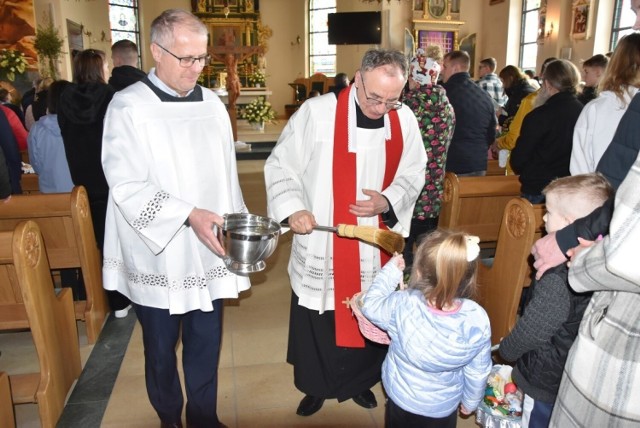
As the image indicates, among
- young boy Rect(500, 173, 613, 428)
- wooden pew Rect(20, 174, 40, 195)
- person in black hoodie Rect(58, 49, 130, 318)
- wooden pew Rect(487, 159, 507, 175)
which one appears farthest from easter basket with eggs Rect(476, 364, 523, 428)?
wooden pew Rect(20, 174, 40, 195)

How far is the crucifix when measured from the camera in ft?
37.2

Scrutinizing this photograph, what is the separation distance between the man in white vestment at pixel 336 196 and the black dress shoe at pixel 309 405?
0.14m

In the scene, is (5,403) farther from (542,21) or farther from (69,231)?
(542,21)

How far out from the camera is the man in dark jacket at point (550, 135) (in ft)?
11.2

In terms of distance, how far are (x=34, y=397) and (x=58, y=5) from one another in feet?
37.6

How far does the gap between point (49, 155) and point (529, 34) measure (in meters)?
13.5

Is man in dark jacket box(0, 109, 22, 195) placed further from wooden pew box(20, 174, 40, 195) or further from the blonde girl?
the blonde girl

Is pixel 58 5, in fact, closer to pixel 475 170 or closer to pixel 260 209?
pixel 260 209

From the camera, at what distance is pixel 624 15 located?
35.7 ft

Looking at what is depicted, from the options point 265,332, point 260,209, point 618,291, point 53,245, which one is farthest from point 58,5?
point 618,291

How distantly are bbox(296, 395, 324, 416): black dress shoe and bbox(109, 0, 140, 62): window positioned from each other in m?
15.2

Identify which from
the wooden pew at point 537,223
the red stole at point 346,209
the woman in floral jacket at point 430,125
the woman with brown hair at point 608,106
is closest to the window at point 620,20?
the woman in floral jacket at point 430,125

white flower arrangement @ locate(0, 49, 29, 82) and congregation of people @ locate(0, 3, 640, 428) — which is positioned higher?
white flower arrangement @ locate(0, 49, 29, 82)

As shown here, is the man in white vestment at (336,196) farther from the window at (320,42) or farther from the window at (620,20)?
the window at (320,42)
